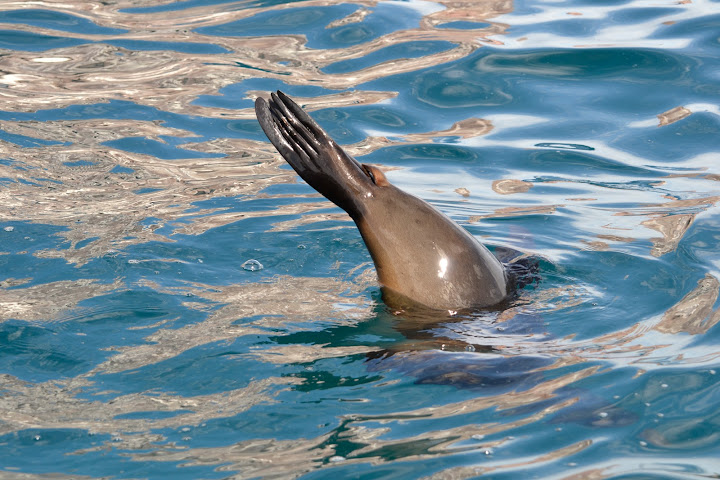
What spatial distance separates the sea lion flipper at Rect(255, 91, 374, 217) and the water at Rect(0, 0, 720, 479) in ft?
2.14

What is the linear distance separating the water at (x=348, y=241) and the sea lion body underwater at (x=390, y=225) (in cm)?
17

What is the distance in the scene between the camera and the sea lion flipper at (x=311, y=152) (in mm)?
4516

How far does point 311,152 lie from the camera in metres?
4.52

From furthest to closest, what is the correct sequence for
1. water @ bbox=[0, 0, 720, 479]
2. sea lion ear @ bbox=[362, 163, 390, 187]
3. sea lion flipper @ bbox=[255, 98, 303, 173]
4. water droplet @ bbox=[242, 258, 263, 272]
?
1. water droplet @ bbox=[242, 258, 263, 272]
2. sea lion ear @ bbox=[362, 163, 390, 187]
3. sea lion flipper @ bbox=[255, 98, 303, 173]
4. water @ bbox=[0, 0, 720, 479]

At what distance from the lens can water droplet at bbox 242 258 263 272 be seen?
17.6ft

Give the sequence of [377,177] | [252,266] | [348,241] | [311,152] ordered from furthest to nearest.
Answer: [348,241], [252,266], [377,177], [311,152]

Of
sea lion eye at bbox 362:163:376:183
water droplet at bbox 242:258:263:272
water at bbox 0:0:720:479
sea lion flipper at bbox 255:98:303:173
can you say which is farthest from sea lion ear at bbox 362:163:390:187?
water droplet at bbox 242:258:263:272

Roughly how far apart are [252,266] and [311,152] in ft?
3.67

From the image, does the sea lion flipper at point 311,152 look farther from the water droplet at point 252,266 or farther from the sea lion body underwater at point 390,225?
the water droplet at point 252,266

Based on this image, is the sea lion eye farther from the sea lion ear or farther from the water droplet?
the water droplet

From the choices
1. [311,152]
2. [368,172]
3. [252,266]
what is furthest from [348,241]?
[311,152]

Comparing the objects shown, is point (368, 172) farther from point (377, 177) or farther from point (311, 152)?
point (311, 152)

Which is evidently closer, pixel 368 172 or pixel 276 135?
pixel 276 135

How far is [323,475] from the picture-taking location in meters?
3.29
